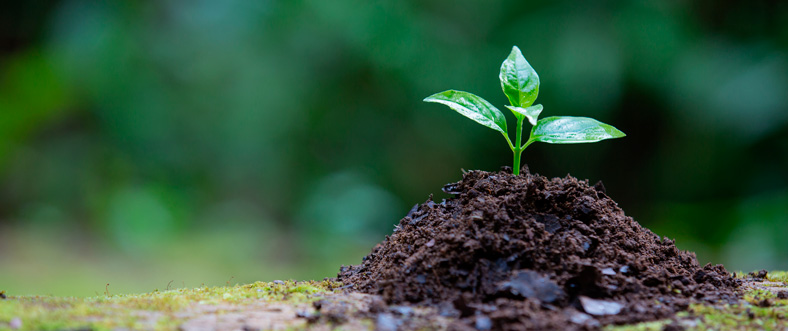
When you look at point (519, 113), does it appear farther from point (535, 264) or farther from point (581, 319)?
point (581, 319)

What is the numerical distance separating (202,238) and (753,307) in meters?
5.84

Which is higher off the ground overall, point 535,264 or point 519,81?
point 519,81

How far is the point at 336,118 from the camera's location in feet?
22.8

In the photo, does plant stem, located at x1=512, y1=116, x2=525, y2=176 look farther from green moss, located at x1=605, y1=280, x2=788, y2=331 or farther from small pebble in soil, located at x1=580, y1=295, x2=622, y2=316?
green moss, located at x1=605, y1=280, x2=788, y2=331

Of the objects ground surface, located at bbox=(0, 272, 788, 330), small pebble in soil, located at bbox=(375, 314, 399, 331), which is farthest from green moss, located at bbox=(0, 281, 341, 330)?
small pebble in soil, located at bbox=(375, 314, 399, 331)

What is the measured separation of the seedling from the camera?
2660 millimetres

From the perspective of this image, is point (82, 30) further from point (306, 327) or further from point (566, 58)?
point (306, 327)

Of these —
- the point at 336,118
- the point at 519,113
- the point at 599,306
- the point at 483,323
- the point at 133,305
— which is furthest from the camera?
the point at 336,118

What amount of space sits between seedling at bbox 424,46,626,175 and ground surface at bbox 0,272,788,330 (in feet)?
3.06

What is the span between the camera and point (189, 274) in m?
5.79

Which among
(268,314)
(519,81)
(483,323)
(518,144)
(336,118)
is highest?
(336,118)

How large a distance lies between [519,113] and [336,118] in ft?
14.9

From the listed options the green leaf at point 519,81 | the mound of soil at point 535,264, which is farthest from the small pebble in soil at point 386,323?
the green leaf at point 519,81

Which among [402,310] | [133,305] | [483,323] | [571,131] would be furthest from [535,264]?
[133,305]
